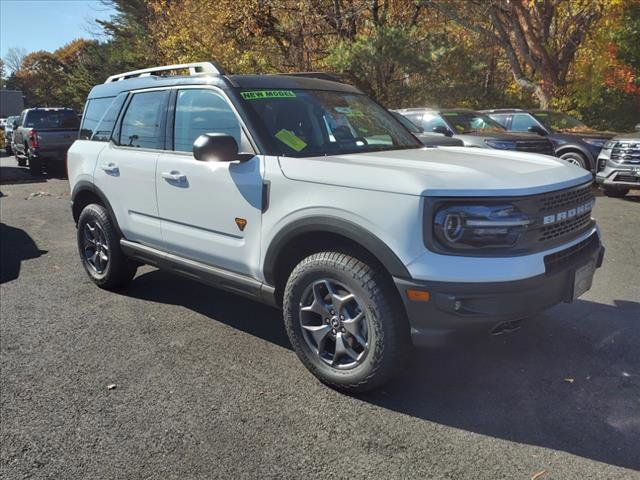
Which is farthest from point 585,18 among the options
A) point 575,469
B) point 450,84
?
point 575,469

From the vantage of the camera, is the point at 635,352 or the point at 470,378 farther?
the point at 635,352

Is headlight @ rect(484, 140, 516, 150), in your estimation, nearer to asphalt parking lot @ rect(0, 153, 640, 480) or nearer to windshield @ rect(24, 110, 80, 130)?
asphalt parking lot @ rect(0, 153, 640, 480)

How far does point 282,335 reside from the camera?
4.13 meters

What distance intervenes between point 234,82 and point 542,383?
9.09 ft

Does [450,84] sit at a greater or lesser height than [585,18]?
lesser

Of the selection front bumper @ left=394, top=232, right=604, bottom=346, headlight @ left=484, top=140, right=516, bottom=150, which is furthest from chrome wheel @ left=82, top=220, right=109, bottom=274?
headlight @ left=484, top=140, right=516, bottom=150

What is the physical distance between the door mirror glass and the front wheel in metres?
0.81

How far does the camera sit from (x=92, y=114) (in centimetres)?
530

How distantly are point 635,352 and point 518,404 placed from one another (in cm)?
119

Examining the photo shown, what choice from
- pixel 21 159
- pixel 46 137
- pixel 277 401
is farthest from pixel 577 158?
pixel 21 159

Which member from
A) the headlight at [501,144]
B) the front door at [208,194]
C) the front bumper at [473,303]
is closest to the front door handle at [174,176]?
the front door at [208,194]

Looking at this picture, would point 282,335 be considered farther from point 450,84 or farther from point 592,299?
point 450,84

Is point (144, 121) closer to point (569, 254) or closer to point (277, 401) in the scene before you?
point (277, 401)

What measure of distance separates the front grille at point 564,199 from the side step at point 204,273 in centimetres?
168
